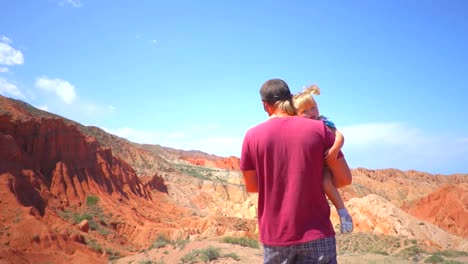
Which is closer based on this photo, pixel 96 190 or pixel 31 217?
pixel 31 217

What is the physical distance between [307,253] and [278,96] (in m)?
1.13

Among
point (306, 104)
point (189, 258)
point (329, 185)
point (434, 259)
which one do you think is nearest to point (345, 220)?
point (329, 185)

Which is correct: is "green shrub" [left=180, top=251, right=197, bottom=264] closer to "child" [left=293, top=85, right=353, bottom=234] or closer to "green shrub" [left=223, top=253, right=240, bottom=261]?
"green shrub" [left=223, top=253, right=240, bottom=261]

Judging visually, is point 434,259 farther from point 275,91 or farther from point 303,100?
point 275,91

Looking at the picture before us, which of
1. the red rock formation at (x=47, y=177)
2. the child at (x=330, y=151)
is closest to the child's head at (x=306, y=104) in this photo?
the child at (x=330, y=151)

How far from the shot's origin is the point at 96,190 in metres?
31.7

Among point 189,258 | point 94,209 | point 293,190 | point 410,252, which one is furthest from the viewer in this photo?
point 94,209

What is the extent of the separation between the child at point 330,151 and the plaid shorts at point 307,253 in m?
0.36

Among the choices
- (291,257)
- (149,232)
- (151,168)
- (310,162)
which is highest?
(151,168)

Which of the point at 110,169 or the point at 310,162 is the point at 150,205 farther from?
the point at 310,162

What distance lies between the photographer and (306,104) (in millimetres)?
2879

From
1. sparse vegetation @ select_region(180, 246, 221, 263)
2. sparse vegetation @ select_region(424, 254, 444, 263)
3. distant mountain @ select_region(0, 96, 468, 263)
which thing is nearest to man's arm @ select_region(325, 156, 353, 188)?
sparse vegetation @ select_region(180, 246, 221, 263)

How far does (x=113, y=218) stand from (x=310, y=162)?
1083 inches

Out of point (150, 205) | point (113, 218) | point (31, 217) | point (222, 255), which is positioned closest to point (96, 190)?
point (113, 218)
